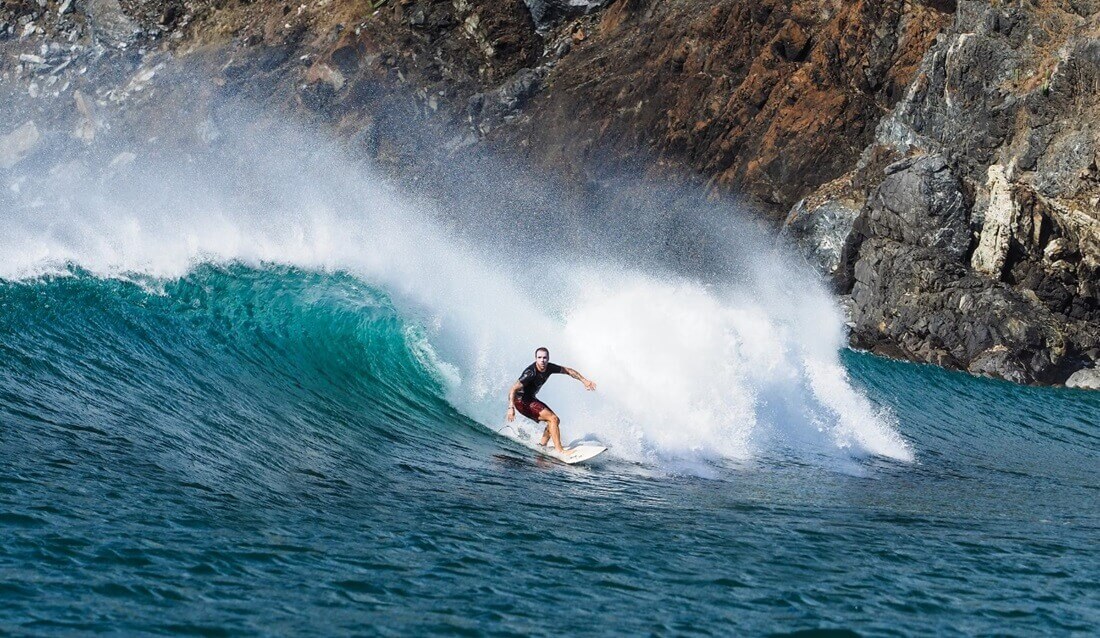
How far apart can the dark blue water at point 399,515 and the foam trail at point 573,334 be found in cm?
95

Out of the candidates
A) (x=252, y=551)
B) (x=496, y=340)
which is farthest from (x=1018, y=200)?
(x=252, y=551)

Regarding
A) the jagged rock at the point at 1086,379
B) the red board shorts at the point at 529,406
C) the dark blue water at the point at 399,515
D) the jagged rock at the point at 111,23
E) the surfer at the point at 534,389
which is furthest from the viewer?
the jagged rock at the point at 111,23

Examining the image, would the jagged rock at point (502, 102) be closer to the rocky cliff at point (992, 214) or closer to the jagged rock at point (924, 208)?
the rocky cliff at point (992, 214)

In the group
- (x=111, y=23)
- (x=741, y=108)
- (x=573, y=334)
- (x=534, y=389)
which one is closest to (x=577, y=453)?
(x=534, y=389)

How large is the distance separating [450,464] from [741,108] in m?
33.5

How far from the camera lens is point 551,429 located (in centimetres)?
1389

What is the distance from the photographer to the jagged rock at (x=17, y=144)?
4953cm

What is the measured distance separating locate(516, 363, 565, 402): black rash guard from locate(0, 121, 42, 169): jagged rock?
4395 cm

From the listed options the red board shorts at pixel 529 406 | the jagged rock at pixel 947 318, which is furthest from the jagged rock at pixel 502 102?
the red board shorts at pixel 529 406

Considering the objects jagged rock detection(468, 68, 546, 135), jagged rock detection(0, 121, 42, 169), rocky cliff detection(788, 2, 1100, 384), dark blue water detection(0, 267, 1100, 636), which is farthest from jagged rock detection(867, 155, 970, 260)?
jagged rock detection(0, 121, 42, 169)

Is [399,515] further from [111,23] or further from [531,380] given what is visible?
[111,23]

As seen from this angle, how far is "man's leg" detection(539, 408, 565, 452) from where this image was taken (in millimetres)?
13655

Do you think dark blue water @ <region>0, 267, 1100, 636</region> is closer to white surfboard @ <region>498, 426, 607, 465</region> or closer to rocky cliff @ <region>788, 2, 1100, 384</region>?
white surfboard @ <region>498, 426, 607, 465</region>

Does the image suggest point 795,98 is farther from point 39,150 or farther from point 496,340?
point 39,150
